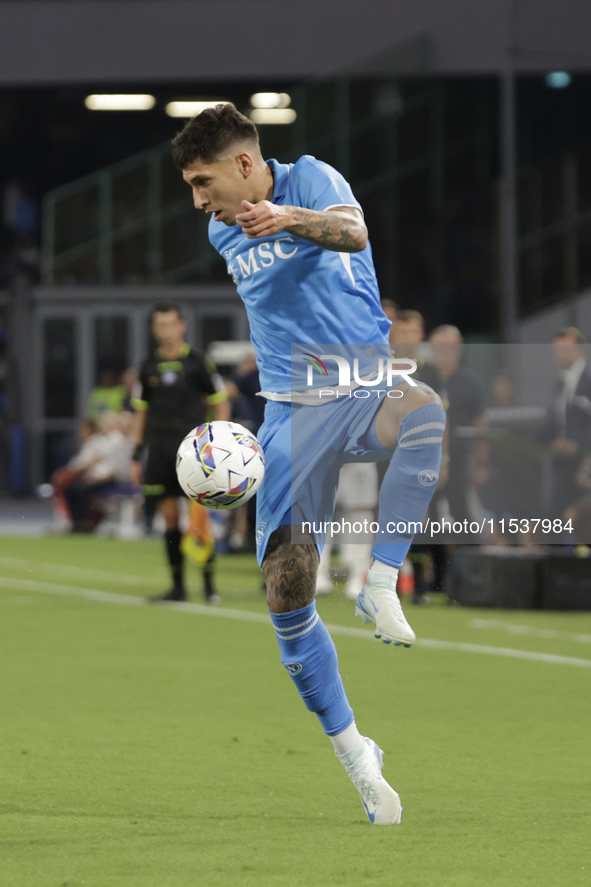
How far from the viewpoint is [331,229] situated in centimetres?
381

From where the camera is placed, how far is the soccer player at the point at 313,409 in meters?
4.00

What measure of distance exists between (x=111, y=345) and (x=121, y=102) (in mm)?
5215

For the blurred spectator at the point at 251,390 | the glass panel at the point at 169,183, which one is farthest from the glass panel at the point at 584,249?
the glass panel at the point at 169,183

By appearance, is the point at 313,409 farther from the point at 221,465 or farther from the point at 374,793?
the point at 374,793

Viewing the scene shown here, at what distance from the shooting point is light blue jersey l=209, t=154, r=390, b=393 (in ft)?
13.7

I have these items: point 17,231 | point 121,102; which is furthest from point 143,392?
point 17,231

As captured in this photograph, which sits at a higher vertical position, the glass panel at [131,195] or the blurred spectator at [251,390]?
the glass panel at [131,195]

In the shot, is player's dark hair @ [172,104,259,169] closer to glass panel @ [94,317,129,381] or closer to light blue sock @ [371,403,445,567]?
light blue sock @ [371,403,445,567]

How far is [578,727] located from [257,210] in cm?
298

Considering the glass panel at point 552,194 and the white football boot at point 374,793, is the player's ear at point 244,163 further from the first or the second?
the glass panel at point 552,194

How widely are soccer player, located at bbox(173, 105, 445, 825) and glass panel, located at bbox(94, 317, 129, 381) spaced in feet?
57.3

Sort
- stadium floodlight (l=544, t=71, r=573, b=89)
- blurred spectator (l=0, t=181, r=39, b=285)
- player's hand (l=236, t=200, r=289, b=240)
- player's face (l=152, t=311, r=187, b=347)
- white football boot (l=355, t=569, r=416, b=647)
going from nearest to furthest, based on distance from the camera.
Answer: player's hand (l=236, t=200, r=289, b=240) < white football boot (l=355, t=569, r=416, b=647) < player's face (l=152, t=311, r=187, b=347) < stadium floodlight (l=544, t=71, r=573, b=89) < blurred spectator (l=0, t=181, r=39, b=285)

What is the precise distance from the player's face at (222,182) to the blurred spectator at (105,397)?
48.9 feet

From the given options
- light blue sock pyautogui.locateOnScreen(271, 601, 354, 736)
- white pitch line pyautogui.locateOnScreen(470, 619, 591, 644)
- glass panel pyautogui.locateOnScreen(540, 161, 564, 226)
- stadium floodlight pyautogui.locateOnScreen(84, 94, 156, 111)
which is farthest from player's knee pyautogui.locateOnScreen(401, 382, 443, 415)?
stadium floodlight pyautogui.locateOnScreen(84, 94, 156, 111)
